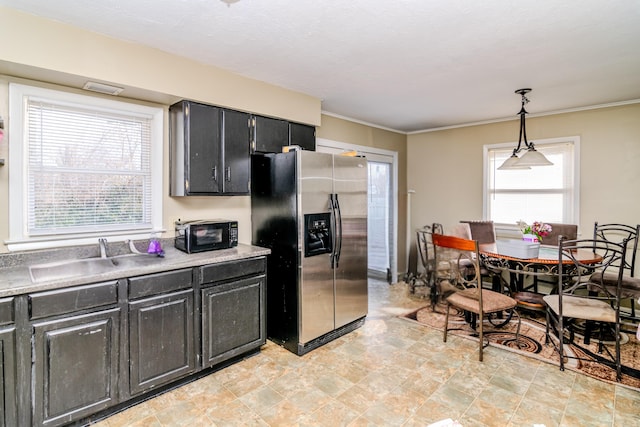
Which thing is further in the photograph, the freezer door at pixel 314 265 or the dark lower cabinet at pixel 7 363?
the freezer door at pixel 314 265

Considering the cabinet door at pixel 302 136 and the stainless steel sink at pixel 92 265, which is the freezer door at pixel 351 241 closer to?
the cabinet door at pixel 302 136

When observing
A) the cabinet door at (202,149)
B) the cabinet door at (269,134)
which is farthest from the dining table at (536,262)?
the cabinet door at (202,149)

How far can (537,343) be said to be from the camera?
3.22m

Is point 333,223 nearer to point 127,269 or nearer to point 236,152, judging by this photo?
point 236,152

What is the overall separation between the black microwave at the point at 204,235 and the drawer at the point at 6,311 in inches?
44.7

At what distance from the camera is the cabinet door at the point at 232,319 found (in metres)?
2.60

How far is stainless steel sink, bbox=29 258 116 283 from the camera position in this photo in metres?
2.05

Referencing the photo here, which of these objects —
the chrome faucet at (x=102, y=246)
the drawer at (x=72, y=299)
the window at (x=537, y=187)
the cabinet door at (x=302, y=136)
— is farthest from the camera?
the window at (x=537, y=187)

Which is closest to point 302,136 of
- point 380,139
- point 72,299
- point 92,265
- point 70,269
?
point 380,139

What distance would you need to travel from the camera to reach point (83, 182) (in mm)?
2613

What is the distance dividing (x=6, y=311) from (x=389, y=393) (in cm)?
243

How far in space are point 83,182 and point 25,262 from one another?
2.25 feet

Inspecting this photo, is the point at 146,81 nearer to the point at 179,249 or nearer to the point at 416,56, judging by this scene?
the point at 179,249

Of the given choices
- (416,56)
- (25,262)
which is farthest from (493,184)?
(25,262)
